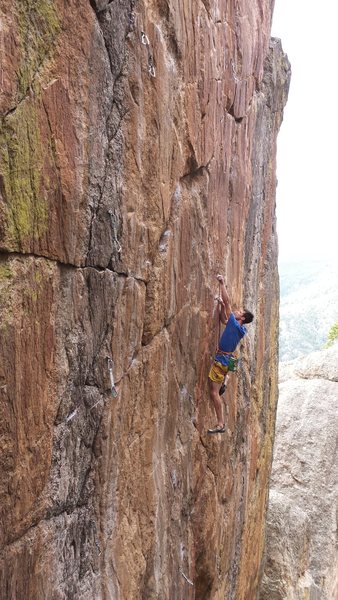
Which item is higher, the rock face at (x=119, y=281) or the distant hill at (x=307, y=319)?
the rock face at (x=119, y=281)

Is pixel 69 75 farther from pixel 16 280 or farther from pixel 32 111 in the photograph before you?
pixel 16 280

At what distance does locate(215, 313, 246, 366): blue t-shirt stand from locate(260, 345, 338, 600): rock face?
7.74m

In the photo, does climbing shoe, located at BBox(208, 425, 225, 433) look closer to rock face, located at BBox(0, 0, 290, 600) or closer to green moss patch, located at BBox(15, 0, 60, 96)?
rock face, located at BBox(0, 0, 290, 600)

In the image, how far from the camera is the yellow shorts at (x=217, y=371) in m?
10.3

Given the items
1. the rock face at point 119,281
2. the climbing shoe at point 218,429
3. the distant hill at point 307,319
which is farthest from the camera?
the distant hill at point 307,319

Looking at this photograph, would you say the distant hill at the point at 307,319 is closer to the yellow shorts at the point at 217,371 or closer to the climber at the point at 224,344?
the climber at the point at 224,344

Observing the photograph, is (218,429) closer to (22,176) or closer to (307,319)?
(22,176)

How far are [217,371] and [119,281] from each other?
3.32 meters

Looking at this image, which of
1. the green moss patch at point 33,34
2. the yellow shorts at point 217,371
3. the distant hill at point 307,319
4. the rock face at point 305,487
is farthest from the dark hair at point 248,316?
the distant hill at point 307,319

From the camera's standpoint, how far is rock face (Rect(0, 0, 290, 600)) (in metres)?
5.93

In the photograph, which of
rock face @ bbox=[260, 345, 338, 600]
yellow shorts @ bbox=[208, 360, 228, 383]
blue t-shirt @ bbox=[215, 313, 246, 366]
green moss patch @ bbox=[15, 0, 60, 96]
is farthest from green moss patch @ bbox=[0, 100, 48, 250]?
rock face @ bbox=[260, 345, 338, 600]

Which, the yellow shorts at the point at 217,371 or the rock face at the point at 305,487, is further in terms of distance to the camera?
the rock face at the point at 305,487

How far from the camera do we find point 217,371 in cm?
1029

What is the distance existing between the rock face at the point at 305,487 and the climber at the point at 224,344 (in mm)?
7171
